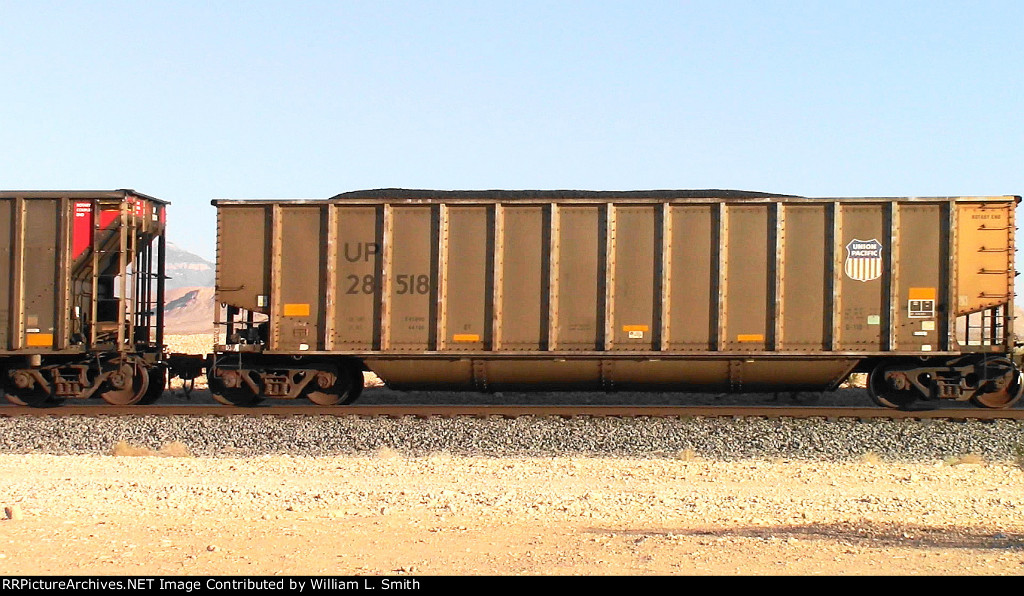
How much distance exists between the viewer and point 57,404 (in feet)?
52.7

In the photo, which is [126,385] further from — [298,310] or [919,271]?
[919,271]

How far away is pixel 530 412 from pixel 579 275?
236 centimetres

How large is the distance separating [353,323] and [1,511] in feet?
25.4

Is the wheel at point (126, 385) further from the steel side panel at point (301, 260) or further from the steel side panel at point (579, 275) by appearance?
the steel side panel at point (579, 275)

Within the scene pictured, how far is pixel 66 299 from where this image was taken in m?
15.3

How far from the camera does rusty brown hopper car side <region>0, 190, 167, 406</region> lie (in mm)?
15258

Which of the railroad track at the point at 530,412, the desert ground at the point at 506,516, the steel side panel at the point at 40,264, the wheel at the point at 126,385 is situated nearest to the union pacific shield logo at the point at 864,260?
the railroad track at the point at 530,412

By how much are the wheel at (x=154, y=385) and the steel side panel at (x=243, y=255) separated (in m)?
→ 1.80

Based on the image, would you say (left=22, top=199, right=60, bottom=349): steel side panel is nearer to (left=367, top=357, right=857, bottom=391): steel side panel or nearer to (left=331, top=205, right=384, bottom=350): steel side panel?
(left=331, top=205, right=384, bottom=350): steel side panel

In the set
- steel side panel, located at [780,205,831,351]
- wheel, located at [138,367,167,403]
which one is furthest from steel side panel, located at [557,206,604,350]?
wheel, located at [138,367,167,403]

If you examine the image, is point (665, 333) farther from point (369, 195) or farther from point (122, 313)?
point (122, 313)

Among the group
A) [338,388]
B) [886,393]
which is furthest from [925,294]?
[338,388]

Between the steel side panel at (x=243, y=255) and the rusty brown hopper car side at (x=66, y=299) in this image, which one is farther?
the steel side panel at (x=243, y=255)

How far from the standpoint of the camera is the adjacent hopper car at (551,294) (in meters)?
14.7
